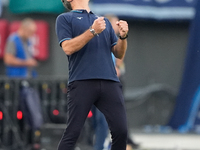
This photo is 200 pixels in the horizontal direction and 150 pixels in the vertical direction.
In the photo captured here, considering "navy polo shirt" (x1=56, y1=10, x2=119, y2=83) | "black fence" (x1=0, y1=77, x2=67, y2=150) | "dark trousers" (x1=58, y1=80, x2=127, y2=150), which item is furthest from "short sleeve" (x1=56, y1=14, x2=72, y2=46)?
"black fence" (x1=0, y1=77, x2=67, y2=150)

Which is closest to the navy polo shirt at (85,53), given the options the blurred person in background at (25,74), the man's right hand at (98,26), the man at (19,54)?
the man's right hand at (98,26)

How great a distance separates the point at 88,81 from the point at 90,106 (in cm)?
22

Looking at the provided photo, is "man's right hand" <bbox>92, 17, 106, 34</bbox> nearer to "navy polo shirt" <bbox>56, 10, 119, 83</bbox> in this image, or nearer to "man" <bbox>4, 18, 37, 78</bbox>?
"navy polo shirt" <bbox>56, 10, 119, 83</bbox>

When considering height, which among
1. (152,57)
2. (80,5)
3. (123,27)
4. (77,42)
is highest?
(80,5)

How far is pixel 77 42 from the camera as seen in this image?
4.86 meters

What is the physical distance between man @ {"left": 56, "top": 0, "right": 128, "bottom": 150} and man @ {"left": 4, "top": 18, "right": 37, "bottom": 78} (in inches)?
151

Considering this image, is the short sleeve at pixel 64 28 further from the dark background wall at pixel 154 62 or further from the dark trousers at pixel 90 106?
the dark background wall at pixel 154 62

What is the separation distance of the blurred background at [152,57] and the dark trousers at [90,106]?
4.83 meters

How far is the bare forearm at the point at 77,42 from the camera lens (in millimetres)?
4821

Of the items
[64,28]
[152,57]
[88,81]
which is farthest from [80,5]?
[152,57]

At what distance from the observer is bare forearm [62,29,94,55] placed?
15.8ft

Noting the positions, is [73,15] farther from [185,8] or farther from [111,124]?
[185,8]

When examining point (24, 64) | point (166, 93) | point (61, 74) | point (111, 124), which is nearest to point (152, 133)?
point (166, 93)

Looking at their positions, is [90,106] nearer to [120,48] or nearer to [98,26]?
[120,48]
